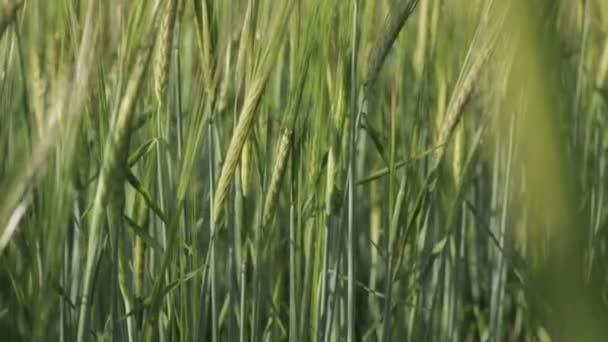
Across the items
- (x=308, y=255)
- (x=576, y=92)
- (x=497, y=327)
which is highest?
(x=576, y=92)

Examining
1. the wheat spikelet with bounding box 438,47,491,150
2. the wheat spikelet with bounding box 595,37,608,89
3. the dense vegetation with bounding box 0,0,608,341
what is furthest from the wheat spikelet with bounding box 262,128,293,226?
the wheat spikelet with bounding box 595,37,608,89

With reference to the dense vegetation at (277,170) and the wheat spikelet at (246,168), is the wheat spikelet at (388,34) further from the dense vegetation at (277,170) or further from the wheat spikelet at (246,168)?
the wheat spikelet at (246,168)

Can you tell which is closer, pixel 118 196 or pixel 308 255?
pixel 118 196

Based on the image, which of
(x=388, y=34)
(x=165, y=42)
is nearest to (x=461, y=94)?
(x=388, y=34)

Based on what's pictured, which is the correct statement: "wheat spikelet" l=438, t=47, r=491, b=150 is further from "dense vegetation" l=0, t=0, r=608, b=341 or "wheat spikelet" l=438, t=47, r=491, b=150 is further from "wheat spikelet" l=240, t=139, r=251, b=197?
"wheat spikelet" l=240, t=139, r=251, b=197

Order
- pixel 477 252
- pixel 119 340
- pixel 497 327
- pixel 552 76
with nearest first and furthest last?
pixel 552 76
pixel 119 340
pixel 497 327
pixel 477 252

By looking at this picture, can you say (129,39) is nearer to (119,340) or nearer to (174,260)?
(174,260)

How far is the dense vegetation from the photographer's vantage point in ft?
0.42

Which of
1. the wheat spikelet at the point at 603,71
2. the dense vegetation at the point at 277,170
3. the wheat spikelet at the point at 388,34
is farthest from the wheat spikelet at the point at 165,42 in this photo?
the wheat spikelet at the point at 603,71

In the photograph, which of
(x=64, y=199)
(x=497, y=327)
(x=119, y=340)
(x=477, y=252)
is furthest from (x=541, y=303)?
(x=477, y=252)

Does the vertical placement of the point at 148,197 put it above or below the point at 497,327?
above

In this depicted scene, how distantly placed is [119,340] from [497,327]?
38cm

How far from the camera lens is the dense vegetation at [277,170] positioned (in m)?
0.13

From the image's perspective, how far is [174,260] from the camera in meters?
0.61
